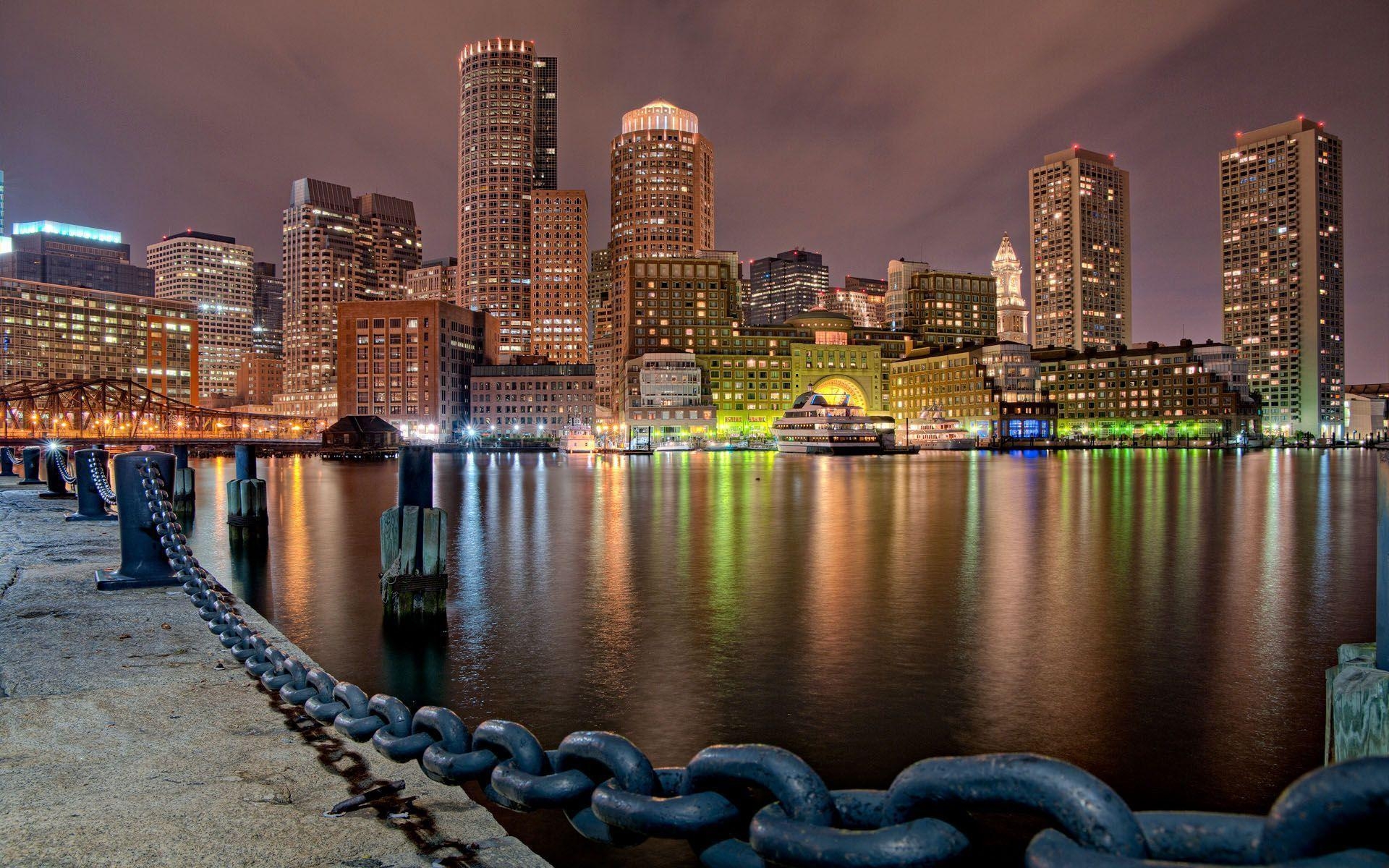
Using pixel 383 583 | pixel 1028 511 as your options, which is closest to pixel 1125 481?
pixel 1028 511

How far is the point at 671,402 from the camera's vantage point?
172125 mm

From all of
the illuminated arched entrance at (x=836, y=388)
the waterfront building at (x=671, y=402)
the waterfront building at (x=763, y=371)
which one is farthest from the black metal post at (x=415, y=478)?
the illuminated arched entrance at (x=836, y=388)

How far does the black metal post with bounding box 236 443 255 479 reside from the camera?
26.8 meters

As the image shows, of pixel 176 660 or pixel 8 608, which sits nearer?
pixel 176 660

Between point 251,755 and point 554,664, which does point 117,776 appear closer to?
point 251,755

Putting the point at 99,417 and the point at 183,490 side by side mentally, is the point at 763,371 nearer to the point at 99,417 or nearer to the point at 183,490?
the point at 99,417

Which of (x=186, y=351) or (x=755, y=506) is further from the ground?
(x=186, y=351)

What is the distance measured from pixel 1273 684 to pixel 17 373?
220 meters

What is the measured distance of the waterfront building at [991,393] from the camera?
17812 cm

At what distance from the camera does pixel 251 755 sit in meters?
4.91

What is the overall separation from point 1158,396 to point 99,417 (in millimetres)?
199027

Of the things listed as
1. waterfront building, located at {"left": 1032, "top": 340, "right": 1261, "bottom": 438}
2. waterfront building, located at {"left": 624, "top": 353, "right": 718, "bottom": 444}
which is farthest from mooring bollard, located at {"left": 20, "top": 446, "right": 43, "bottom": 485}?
waterfront building, located at {"left": 1032, "top": 340, "right": 1261, "bottom": 438}

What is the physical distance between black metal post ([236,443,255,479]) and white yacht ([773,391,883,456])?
115 meters

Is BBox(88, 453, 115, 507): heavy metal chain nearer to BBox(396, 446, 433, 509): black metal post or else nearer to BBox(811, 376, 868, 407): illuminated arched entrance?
BBox(396, 446, 433, 509): black metal post
